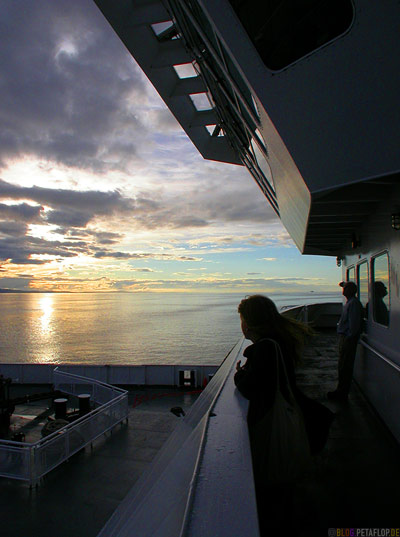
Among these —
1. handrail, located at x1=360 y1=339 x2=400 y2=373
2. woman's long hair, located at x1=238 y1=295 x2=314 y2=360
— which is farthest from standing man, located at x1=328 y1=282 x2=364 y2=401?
woman's long hair, located at x1=238 y1=295 x2=314 y2=360

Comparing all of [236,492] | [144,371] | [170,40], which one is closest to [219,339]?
[144,371]

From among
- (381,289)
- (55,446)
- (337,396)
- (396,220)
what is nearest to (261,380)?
(396,220)

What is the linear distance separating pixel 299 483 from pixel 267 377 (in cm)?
195

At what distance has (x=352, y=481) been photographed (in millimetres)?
3283

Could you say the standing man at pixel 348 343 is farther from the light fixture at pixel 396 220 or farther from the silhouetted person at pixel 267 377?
the silhouetted person at pixel 267 377

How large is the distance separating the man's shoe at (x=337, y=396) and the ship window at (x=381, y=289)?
4.13ft

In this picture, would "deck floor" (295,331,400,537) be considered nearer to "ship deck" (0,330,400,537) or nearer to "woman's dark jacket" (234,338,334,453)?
"ship deck" (0,330,400,537)

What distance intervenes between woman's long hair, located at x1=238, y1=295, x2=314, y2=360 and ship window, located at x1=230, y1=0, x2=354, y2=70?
7.20ft

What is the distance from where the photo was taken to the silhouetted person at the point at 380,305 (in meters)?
5.03

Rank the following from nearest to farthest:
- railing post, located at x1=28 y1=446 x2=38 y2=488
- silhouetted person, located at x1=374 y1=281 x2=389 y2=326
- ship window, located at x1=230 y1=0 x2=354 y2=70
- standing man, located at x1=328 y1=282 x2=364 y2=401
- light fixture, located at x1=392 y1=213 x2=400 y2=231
Answer: 1. ship window, located at x1=230 y1=0 x2=354 y2=70
2. light fixture, located at x1=392 y1=213 x2=400 y2=231
3. silhouetted person, located at x1=374 y1=281 x2=389 y2=326
4. standing man, located at x1=328 y1=282 x2=364 y2=401
5. railing post, located at x1=28 y1=446 x2=38 y2=488

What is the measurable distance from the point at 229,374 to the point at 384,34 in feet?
9.47

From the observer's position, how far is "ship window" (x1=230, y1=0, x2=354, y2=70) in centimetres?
288

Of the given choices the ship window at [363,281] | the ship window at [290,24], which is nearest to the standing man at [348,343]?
the ship window at [363,281]

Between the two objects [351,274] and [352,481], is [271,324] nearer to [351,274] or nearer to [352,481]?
[352,481]
